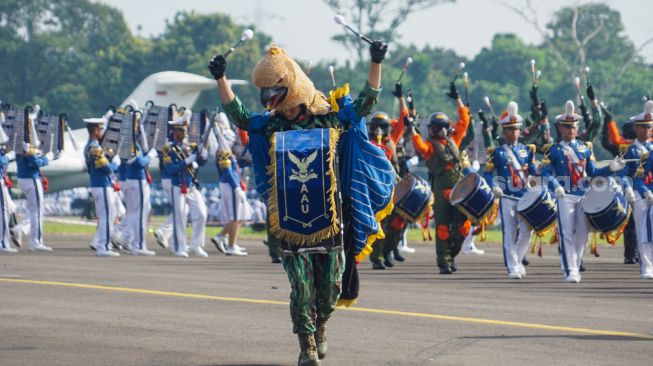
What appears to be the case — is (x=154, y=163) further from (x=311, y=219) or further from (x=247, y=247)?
(x=311, y=219)

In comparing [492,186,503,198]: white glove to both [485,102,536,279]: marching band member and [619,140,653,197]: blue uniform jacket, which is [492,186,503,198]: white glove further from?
[619,140,653,197]: blue uniform jacket

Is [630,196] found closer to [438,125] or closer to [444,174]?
[444,174]

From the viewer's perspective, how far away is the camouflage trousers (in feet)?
31.6

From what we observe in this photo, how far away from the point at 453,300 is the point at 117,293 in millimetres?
3175

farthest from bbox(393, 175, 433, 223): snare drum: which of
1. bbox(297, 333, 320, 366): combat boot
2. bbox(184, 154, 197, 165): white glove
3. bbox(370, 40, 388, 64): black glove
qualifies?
bbox(297, 333, 320, 366): combat boot

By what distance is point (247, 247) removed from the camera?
25.8 m

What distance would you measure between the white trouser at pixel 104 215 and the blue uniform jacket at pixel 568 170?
25.6ft

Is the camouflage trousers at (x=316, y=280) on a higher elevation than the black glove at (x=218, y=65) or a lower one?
lower

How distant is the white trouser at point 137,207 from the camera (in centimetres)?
2288

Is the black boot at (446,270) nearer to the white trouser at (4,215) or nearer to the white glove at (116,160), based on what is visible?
the white glove at (116,160)

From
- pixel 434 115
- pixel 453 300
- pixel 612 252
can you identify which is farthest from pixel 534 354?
pixel 612 252

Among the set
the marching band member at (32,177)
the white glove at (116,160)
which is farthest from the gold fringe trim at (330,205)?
the marching band member at (32,177)

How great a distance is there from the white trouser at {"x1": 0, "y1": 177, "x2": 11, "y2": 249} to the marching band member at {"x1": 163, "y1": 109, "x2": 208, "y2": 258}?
2468 millimetres

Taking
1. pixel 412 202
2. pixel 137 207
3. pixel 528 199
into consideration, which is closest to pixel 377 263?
pixel 412 202
